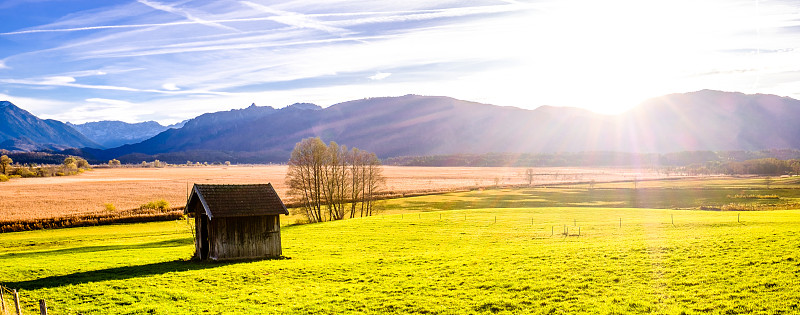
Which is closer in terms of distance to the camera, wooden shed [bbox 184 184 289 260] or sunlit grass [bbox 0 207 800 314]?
sunlit grass [bbox 0 207 800 314]

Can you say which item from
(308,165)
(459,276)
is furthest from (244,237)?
(308,165)

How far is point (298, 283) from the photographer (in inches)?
1045

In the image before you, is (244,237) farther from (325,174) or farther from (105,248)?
(325,174)

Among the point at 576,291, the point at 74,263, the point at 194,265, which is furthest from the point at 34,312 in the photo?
the point at 576,291

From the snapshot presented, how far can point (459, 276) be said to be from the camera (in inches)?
1007

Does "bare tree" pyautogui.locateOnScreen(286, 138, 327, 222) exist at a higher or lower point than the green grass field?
higher

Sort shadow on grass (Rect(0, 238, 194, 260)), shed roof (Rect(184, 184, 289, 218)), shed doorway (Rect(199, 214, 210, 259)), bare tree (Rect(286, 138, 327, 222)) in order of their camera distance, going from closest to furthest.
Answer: shed roof (Rect(184, 184, 289, 218)), shed doorway (Rect(199, 214, 210, 259)), shadow on grass (Rect(0, 238, 194, 260)), bare tree (Rect(286, 138, 327, 222))

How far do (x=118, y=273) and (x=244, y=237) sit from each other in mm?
8590

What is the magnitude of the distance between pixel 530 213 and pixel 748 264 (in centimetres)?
4268

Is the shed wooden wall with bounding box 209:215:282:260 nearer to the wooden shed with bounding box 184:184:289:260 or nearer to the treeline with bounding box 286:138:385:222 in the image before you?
the wooden shed with bounding box 184:184:289:260

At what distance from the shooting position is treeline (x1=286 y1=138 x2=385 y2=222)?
7812 centimetres

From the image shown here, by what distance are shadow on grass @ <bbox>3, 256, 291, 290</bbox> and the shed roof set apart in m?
3.70

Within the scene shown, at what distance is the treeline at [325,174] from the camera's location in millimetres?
78125

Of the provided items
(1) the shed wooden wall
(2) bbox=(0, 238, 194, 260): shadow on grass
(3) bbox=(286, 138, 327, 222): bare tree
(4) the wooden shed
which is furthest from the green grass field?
(3) bbox=(286, 138, 327, 222): bare tree
